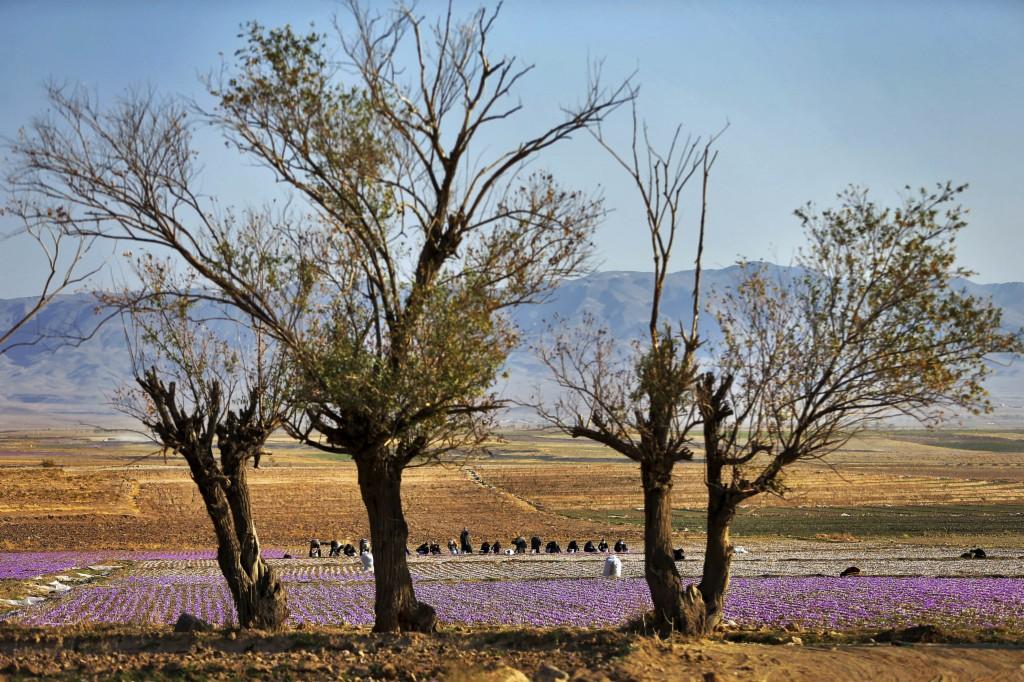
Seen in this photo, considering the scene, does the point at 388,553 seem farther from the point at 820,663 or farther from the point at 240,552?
the point at 820,663

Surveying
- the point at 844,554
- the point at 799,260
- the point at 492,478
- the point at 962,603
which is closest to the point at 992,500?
the point at 844,554

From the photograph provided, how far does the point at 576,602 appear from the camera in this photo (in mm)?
27031

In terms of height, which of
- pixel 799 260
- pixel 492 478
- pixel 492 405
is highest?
pixel 799 260

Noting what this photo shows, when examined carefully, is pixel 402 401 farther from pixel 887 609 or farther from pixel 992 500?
pixel 992 500

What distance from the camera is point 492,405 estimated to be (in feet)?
59.5

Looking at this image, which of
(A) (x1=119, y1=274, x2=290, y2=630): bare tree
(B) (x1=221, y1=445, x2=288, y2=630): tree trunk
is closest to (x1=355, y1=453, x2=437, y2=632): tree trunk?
(A) (x1=119, y1=274, x2=290, y2=630): bare tree

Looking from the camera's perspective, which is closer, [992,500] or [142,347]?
[142,347]

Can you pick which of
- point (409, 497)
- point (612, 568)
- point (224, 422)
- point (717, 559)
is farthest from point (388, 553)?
point (409, 497)

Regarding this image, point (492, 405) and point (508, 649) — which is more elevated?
point (492, 405)

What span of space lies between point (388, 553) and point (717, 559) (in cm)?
605

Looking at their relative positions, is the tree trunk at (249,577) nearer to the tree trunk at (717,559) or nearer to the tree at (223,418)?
the tree at (223,418)

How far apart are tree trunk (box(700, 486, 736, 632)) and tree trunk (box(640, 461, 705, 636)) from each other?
379 mm

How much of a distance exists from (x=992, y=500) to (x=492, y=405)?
79.5 m

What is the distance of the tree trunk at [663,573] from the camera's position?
712 inches
